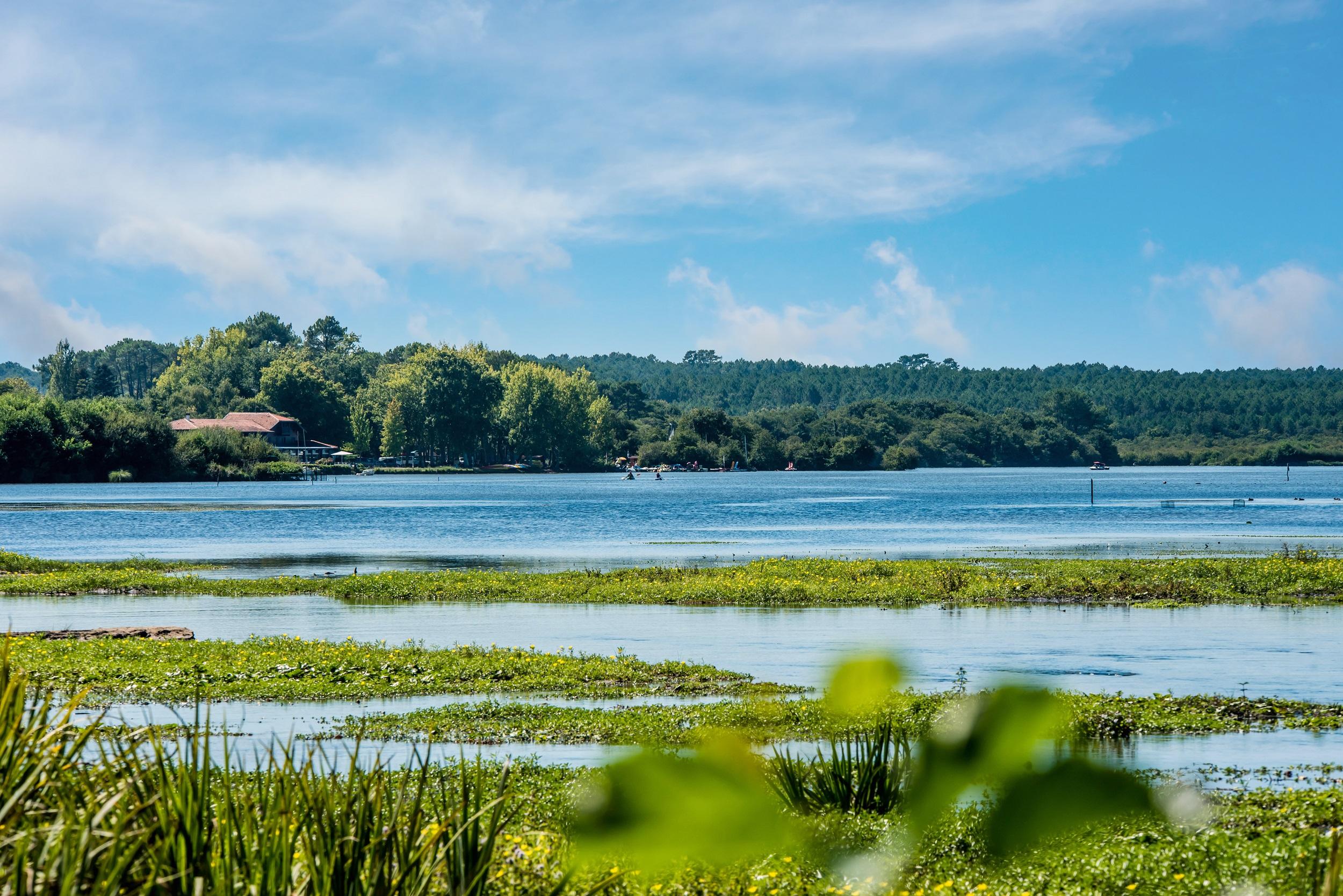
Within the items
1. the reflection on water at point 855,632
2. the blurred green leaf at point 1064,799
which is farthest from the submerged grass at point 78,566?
the blurred green leaf at point 1064,799

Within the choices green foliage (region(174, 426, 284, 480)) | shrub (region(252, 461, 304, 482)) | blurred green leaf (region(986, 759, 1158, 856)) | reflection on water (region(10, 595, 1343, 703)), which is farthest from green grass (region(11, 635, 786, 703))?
shrub (region(252, 461, 304, 482))

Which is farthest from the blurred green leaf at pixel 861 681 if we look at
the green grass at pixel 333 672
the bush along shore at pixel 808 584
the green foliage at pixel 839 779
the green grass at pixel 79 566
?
the green grass at pixel 79 566

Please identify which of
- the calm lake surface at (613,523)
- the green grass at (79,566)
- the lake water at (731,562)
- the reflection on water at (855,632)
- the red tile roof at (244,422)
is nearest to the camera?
the lake water at (731,562)

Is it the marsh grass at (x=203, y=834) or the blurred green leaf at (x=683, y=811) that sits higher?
the blurred green leaf at (x=683, y=811)

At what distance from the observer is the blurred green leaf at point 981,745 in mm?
1371

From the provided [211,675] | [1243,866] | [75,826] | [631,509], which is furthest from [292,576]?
[631,509]

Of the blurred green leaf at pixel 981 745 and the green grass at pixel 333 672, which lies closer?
the blurred green leaf at pixel 981 745

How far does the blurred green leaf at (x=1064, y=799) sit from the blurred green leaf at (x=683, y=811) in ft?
0.93

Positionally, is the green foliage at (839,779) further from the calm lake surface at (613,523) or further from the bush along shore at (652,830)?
the calm lake surface at (613,523)

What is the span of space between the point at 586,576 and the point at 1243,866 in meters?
33.4

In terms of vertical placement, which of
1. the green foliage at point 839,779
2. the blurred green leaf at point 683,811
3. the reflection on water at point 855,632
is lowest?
the reflection on water at point 855,632

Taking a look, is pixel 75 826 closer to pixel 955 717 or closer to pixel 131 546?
pixel 955 717

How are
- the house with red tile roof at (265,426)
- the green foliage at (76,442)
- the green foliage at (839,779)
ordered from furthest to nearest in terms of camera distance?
1. the house with red tile roof at (265,426)
2. the green foliage at (76,442)
3. the green foliage at (839,779)

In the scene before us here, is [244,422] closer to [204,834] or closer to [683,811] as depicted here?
[204,834]
